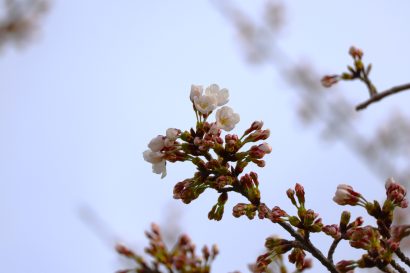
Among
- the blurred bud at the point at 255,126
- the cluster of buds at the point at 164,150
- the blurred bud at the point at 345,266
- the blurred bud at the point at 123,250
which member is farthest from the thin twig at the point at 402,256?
the blurred bud at the point at 123,250

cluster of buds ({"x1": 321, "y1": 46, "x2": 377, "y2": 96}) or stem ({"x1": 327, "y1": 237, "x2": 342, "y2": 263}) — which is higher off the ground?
cluster of buds ({"x1": 321, "y1": 46, "x2": 377, "y2": 96})

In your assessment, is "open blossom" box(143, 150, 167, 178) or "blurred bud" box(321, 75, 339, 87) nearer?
"open blossom" box(143, 150, 167, 178)

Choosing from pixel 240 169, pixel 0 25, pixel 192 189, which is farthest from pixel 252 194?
pixel 0 25

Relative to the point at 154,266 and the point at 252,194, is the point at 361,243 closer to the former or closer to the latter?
the point at 252,194

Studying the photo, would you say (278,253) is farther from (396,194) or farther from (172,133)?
(172,133)

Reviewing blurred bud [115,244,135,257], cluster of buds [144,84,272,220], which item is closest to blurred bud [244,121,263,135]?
cluster of buds [144,84,272,220]

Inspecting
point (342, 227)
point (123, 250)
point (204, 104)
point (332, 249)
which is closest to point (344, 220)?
point (342, 227)

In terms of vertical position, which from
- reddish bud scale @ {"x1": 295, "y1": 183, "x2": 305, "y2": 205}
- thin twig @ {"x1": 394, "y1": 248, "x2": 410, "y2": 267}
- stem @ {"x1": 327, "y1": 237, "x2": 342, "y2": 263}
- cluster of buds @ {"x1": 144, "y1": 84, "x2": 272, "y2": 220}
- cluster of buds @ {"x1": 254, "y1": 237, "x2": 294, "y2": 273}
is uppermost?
cluster of buds @ {"x1": 144, "y1": 84, "x2": 272, "y2": 220}

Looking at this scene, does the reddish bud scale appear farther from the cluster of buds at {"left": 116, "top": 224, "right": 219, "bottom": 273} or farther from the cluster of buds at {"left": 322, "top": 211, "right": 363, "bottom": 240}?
the cluster of buds at {"left": 116, "top": 224, "right": 219, "bottom": 273}
